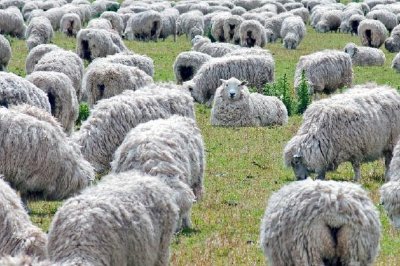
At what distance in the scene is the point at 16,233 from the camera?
7.54m

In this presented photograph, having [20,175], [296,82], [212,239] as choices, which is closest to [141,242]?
[212,239]

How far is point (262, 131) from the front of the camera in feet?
55.0

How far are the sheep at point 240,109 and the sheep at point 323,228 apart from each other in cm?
972

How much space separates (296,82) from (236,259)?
12.1m

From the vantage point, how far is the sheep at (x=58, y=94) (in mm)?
14430

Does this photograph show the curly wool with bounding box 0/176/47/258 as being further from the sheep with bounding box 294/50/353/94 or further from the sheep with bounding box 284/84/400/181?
the sheep with bounding box 294/50/353/94

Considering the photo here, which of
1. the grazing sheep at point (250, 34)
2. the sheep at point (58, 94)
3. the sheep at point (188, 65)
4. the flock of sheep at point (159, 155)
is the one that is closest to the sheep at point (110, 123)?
the flock of sheep at point (159, 155)

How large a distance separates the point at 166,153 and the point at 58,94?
214 inches

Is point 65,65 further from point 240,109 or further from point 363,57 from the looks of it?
point 363,57

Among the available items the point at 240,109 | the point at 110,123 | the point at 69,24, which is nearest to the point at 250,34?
the point at 69,24

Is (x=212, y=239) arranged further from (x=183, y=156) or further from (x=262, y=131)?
(x=262, y=131)

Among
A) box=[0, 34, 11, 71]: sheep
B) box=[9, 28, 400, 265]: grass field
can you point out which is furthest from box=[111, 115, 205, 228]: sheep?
box=[0, 34, 11, 71]: sheep

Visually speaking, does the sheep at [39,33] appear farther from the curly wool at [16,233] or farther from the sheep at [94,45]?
the curly wool at [16,233]

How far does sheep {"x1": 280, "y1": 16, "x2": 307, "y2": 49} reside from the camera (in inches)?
1335
